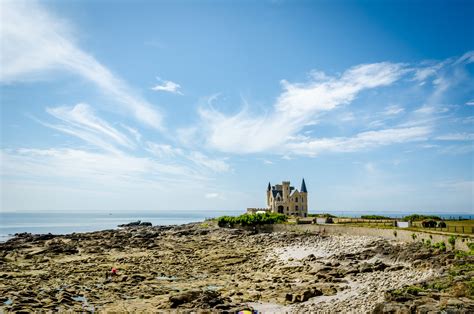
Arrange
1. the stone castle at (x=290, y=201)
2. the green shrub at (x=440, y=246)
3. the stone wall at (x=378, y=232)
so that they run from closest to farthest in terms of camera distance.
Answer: the green shrub at (x=440, y=246) < the stone wall at (x=378, y=232) < the stone castle at (x=290, y=201)

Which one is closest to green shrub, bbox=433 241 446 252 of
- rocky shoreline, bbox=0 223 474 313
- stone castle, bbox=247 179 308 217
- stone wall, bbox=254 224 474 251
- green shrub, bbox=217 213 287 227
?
stone wall, bbox=254 224 474 251

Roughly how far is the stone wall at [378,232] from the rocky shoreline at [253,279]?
5.11ft

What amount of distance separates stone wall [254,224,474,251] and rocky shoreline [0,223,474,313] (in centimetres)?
156

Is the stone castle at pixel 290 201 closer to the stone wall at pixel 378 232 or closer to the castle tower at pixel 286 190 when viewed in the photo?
the castle tower at pixel 286 190

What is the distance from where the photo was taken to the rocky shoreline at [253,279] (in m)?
20.0

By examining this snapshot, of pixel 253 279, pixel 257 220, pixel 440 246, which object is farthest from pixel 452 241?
pixel 257 220

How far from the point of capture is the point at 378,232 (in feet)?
136

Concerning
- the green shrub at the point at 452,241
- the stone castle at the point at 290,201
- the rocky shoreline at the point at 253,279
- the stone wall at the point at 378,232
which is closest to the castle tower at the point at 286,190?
the stone castle at the point at 290,201

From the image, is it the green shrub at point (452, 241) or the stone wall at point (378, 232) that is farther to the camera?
the stone wall at point (378, 232)

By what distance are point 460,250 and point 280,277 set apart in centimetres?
1423

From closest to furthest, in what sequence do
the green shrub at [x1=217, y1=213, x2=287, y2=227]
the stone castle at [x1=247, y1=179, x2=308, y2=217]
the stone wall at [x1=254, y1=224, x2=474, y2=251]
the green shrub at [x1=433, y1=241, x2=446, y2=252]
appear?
the green shrub at [x1=433, y1=241, x2=446, y2=252] → the stone wall at [x1=254, y1=224, x2=474, y2=251] → the green shrub at [x1=217, y1=213, x2=287, y2=227] → the stone castle at [x1=247, y1=179, x2=308, y2=217]

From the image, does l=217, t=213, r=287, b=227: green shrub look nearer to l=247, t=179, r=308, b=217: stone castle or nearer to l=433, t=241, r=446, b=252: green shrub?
l=247, t=179, r=308, b=217: stone castle

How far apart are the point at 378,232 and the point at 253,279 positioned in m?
19.3

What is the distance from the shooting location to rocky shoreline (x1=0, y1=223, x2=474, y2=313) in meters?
20.0
